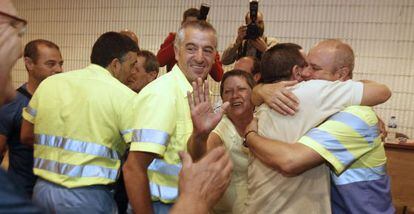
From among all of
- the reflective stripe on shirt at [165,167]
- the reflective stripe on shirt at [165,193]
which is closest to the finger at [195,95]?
the reflective stripe on shirt at [165,167]

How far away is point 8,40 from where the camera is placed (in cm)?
103

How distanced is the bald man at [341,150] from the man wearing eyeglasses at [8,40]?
107 centimetres

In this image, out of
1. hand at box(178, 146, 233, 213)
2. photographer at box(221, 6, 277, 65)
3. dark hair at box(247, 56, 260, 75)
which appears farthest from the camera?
photographer at box(221, 6, 277, 65)

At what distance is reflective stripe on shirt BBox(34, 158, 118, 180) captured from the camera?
209 cm

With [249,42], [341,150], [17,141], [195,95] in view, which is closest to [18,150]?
[17,141]

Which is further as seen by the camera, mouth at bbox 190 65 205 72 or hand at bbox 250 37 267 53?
hand at bbox 250 37 267 53

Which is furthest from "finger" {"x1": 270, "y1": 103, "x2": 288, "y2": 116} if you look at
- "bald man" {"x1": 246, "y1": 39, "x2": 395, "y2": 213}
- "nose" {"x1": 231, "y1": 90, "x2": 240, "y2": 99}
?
"nose" {"x1": 231, "y1": 90, "x2": 240, "y2": 99}

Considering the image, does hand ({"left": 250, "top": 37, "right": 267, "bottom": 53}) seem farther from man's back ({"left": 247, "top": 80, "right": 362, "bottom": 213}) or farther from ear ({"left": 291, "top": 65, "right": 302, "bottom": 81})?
man's back ({"left": 247, "top": 80, "right": 362, "bottom": 213})

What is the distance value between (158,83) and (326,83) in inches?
28.3

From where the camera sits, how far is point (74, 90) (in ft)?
7.07

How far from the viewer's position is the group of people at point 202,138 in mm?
1713

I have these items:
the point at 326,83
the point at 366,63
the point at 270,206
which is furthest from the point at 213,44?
the point at 366,63

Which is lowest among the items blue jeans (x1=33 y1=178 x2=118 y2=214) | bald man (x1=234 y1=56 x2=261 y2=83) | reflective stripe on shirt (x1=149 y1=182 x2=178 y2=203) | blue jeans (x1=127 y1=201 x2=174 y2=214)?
blue jeans (x1=33 y1=178 x2=118 y2=214)

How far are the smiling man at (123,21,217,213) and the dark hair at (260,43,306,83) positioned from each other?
0.31m
